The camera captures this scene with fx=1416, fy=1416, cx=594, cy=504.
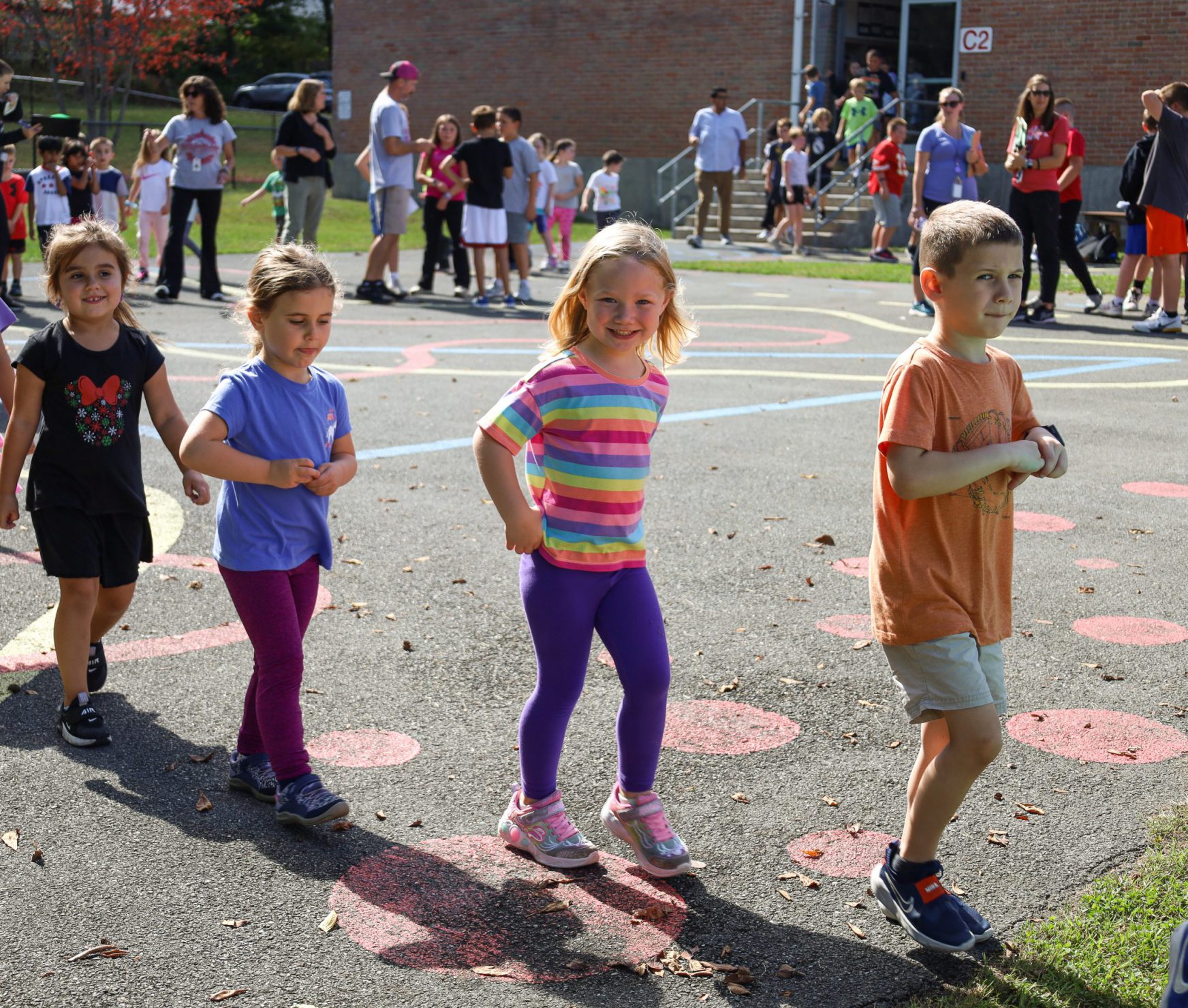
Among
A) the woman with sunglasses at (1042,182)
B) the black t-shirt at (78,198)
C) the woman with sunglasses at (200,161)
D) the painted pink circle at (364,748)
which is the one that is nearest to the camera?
the painted pink circle at (364,748)

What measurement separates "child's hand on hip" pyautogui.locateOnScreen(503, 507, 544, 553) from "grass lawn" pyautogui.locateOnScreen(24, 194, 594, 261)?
58.0 ft

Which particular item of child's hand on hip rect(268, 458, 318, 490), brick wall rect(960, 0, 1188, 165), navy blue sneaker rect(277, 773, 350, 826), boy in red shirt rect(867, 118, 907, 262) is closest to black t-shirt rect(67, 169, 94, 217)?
boy in red shirt rect(867, 118, 907, 262)

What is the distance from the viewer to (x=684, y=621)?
5230 millimetres

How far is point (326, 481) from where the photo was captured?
141 inches

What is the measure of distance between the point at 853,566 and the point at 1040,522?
1.25m

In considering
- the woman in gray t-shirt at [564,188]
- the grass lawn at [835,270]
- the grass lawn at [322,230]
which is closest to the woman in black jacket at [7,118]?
the woman in gray t-shirt at [564,188]

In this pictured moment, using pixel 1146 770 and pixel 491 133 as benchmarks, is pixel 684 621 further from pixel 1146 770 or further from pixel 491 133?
pixel 491 133

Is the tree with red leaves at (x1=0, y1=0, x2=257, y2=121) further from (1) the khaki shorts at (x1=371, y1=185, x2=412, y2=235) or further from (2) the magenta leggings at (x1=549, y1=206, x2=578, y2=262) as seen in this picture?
(1) the khaki shorts at (x1=371, y1=185, x2=412, y2=235)

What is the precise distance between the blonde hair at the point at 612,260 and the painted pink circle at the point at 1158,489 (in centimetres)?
440

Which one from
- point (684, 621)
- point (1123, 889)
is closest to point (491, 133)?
point (684, 621)

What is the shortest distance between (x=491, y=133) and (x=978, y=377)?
12.5m

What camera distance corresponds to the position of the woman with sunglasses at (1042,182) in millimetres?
12992

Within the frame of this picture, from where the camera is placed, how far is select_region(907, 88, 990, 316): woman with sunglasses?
45.9 ft

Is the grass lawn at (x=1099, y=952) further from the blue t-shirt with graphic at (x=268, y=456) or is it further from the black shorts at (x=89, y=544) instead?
the black shorts at (x=89, y=544)
